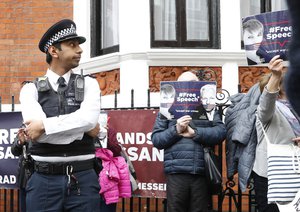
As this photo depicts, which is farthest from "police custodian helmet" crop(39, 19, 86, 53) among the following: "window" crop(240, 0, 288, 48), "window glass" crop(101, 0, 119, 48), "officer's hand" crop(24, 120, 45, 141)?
"window" crop(240, 0, 288, 48)

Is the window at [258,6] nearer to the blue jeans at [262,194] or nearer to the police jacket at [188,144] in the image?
the police jacket at [188,144]

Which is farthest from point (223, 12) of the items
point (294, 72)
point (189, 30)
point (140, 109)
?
point (294, 72)

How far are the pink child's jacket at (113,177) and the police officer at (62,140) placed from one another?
3.36 ft

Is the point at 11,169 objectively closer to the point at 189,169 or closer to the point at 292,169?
the point at 189,169

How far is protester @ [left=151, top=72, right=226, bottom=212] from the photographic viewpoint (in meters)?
5.55

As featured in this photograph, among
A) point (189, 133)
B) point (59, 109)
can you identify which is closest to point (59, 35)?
A: point (59, 109)

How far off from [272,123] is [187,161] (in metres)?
0.90

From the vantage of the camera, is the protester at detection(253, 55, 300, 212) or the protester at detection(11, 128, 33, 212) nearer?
the protester at detection(11, 128, 33, 212)

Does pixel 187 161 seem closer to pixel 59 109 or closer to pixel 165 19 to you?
pixel 59 109

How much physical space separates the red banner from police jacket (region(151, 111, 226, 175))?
0.84 m

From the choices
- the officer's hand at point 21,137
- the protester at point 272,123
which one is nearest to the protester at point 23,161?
the officer's hand at point 21,137

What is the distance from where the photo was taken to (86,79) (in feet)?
15.4

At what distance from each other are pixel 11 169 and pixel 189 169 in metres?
2.81

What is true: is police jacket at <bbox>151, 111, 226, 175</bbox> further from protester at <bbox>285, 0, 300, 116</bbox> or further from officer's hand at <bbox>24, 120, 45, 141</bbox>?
protester at <bbox>285, 0, 300, 116</bbox>
